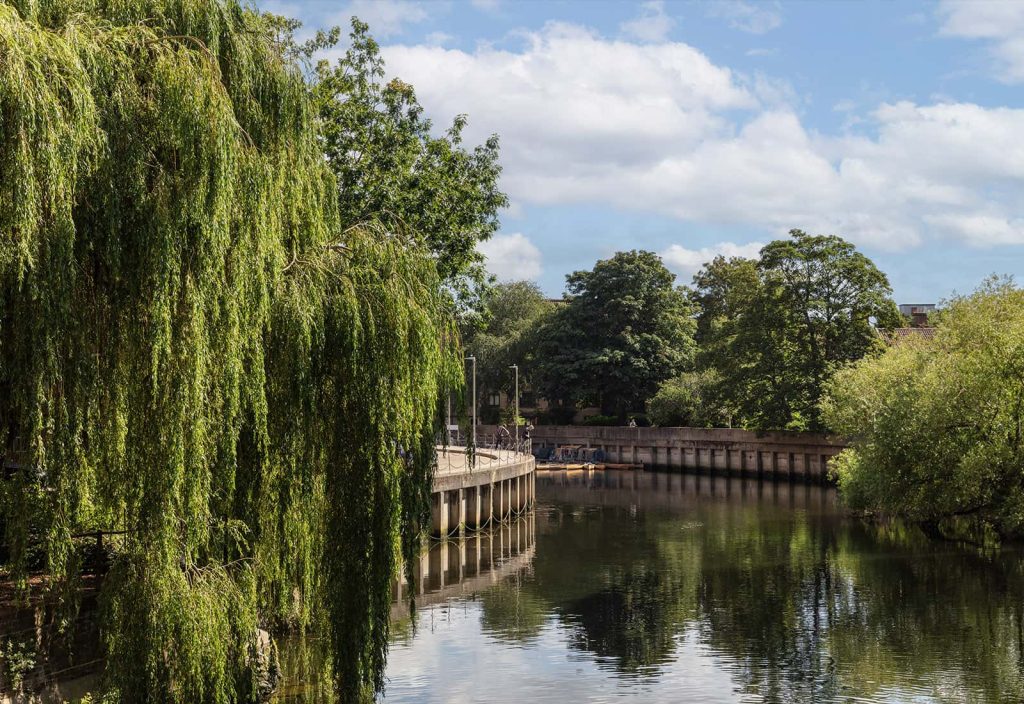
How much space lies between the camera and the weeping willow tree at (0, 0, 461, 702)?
11.7 meters

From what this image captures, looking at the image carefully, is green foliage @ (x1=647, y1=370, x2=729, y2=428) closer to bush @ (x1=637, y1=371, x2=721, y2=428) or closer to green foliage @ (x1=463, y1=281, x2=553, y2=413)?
bush @ (x1=637, y1=371, x2=721, y2=428)

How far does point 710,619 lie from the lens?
93.5ft

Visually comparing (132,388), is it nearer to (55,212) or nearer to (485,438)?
(55,212)

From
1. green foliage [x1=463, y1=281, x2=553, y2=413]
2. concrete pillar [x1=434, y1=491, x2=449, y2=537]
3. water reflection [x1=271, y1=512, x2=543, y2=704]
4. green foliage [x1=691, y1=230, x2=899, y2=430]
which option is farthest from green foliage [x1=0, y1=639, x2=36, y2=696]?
green foliage [x1=463, y1=281, x2=553, y2=413]

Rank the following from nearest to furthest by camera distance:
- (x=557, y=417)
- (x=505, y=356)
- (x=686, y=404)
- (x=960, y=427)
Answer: (x=960, y=427) < (x=686, y=404) < (x=505, y=356) < (x=557, y=417)

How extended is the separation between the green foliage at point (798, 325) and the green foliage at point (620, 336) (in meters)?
16.8

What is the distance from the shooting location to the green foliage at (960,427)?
37562mm

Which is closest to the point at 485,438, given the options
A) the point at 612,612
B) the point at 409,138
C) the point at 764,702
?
the point at 409,138

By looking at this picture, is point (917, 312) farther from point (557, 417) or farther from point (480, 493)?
point (480, 493)

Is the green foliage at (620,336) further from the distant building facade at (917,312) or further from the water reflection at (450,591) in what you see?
the water reflection at (450,591)

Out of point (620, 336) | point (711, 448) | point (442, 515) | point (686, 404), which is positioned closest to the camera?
point (442, 515)

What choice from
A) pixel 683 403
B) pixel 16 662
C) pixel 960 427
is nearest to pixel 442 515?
pixel 960 427

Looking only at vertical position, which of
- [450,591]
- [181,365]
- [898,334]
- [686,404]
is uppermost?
[898,334]

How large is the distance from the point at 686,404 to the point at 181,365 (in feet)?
251
